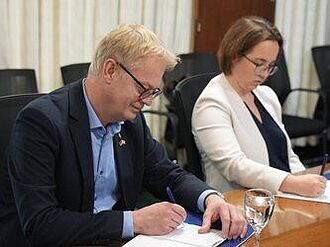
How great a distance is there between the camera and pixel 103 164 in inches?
65.7

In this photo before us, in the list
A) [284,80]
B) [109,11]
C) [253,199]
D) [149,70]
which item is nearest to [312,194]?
[253,199]

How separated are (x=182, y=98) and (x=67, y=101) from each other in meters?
0.70

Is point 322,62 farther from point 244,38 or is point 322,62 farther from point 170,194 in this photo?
point 170,194

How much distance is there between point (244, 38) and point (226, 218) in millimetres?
968

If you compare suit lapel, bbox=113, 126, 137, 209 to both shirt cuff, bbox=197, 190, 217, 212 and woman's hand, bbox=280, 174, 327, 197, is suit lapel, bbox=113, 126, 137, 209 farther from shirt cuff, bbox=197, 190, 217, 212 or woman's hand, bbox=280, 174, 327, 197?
woman's hand, bbox=280, 174, 327, 197

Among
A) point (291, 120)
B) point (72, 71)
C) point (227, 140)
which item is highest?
point (72, 71)

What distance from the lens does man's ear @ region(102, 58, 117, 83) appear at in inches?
60.8

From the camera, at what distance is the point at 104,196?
1.72 metres

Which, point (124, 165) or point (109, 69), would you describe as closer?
point (109, 69)

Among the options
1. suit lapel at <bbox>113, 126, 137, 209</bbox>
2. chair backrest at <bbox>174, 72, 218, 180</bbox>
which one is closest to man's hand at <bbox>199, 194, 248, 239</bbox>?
suit lapel at <bbox>113, 126, 137, 209</bbox>

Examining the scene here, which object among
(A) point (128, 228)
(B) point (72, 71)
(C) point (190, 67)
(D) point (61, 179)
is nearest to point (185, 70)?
(C) point (190, 67)

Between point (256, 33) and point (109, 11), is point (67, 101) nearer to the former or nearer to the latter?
point (256, 33)

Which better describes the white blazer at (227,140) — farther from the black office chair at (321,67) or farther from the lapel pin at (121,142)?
the black office chair at (321,67)

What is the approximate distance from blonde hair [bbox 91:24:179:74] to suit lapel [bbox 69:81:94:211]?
0.43 ft
